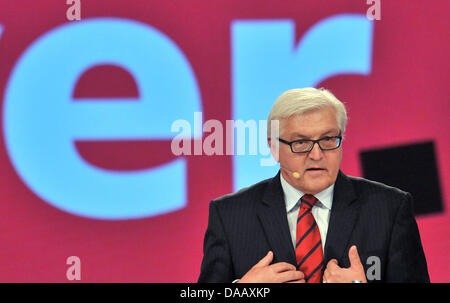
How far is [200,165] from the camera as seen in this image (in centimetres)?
346

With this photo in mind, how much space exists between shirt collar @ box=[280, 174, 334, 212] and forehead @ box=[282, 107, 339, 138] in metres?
0.22

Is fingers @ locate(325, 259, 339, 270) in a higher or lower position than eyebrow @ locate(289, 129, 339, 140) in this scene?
lower

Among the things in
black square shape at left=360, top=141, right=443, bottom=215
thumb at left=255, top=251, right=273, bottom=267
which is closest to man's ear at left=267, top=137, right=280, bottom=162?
thumb at left=255, top=251, right=273, bottom=267

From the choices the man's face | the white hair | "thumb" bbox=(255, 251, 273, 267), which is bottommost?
"thumb" bbox=(255, 251, 273, 267)

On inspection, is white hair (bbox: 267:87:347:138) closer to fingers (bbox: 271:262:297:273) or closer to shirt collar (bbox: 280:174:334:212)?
shirt collar (bbox: 280:174:334:212)

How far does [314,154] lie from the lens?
6.54 ft

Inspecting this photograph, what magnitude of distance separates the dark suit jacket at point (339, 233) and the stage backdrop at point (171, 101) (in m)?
1.33

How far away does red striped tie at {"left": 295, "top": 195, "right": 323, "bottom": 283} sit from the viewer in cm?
194

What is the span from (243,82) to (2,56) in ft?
4.72

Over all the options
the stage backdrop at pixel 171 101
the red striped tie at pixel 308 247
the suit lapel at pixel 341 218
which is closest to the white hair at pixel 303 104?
the suit lapel at pixel 341 218

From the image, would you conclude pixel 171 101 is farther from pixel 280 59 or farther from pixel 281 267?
pixel 281 267

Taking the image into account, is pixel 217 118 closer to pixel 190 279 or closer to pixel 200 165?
pixel 200 165
